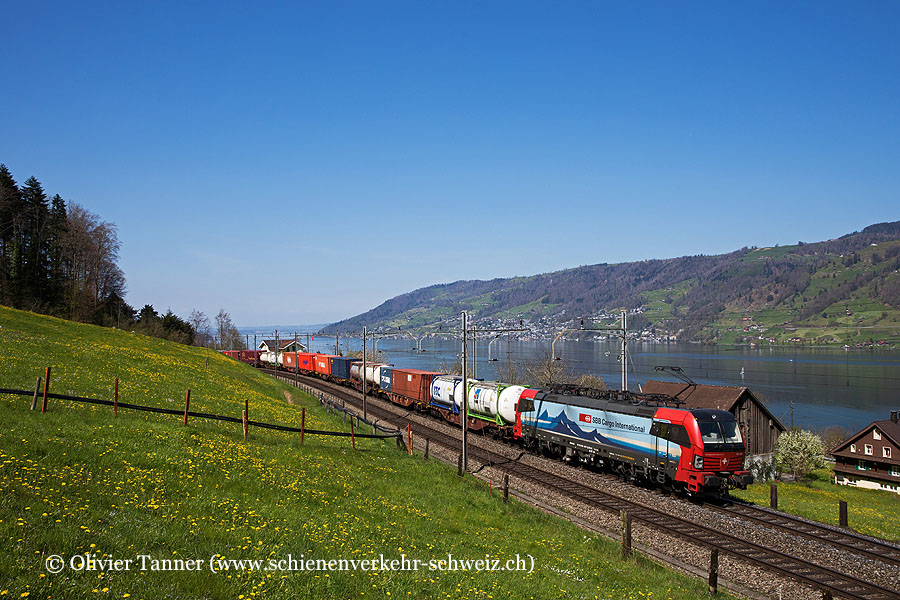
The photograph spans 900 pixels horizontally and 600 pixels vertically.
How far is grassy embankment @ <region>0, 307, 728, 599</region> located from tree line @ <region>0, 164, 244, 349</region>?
51.0 meters

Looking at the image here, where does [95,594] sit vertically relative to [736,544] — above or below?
above

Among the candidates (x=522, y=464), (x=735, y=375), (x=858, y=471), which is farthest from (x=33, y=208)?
(x=735, y=375)

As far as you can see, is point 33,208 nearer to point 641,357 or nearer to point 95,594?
point 95,594

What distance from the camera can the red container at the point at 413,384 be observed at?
158ft

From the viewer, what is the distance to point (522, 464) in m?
31.1

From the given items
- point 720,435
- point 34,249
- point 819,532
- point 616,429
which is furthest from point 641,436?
point 34,249

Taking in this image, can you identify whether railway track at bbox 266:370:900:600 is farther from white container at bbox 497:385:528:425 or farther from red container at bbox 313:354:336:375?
red container at bbox 313:354:336:375

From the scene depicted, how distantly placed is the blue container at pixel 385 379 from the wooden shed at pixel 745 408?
28443mm

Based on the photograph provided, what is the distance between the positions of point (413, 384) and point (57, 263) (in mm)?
55231

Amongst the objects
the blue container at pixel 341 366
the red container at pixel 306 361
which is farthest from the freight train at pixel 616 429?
the red container at pixel 306 361

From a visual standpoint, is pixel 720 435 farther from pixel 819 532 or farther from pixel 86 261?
pixel 86 261

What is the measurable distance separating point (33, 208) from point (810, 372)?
16908 centimetres

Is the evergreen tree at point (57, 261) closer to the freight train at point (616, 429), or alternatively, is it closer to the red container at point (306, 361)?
the red container at point (306, 361)

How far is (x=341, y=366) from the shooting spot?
70188 millimetres
